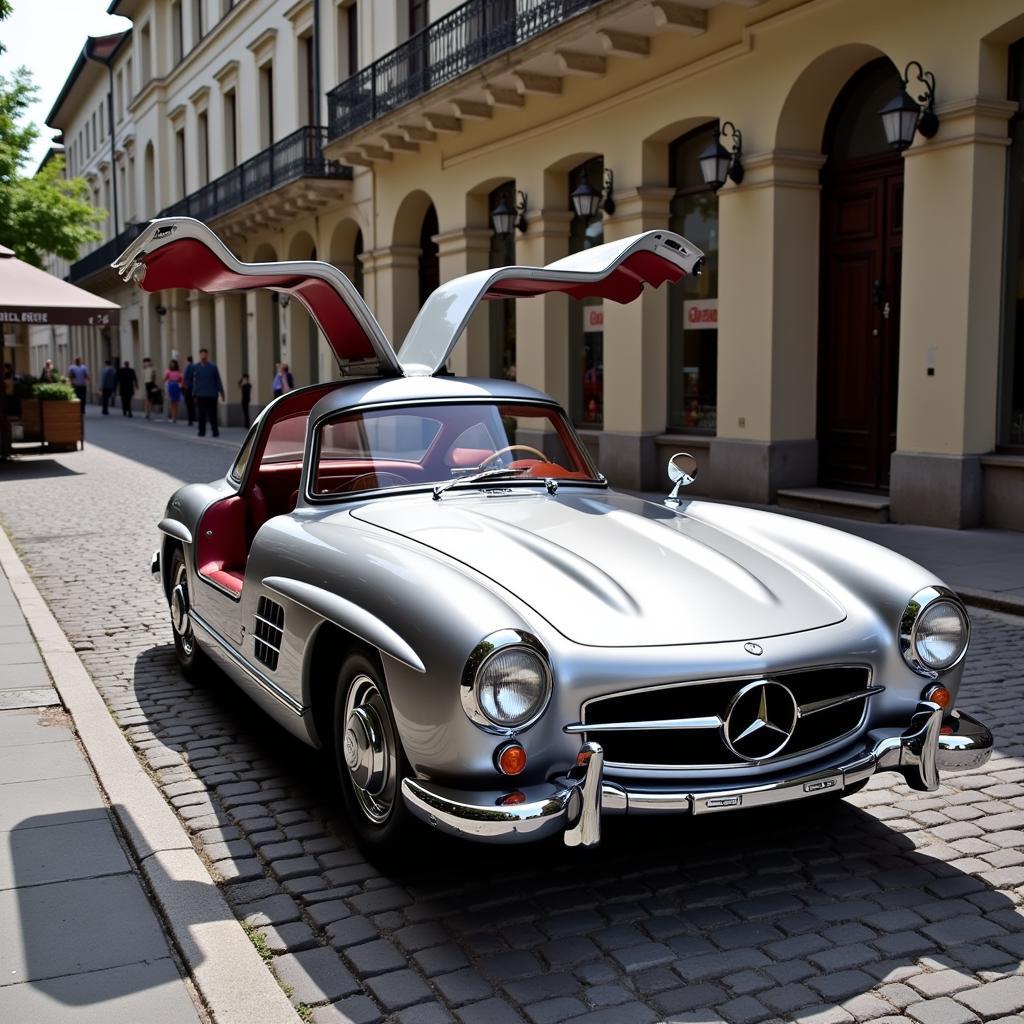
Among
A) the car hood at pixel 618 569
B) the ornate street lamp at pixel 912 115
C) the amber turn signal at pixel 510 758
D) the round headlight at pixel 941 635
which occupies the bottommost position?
the amber turn signal at pixel 510 758

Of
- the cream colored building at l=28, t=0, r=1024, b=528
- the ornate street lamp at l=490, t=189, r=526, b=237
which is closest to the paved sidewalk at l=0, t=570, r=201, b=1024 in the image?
the cream colored building at l=28, t=0, r=1024, b=528

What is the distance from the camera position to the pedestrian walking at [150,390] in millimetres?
36094

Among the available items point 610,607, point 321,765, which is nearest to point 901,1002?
point 610,607

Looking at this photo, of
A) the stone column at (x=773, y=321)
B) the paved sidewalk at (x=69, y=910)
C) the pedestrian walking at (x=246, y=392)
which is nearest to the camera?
the paved sidewalk at (x=69, y=910)

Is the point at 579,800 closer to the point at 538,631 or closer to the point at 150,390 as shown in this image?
the point at 538,631

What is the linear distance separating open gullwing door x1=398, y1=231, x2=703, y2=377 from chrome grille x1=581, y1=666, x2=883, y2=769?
2.45 metres

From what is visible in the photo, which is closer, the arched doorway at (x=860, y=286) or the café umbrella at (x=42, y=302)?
the arched doorway at (x=860, y=286)

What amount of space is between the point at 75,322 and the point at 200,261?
14.9 metres

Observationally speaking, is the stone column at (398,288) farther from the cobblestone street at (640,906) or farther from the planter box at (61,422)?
the cobblestone street at (640,906)

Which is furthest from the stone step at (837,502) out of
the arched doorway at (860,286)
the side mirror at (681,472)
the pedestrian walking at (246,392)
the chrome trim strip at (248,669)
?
the pedestrian walking at (246,392)

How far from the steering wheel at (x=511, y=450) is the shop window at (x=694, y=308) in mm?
9693

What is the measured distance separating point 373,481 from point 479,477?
16.6 inches

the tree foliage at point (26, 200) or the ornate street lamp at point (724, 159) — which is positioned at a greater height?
the tree foliage at point (26, 200)

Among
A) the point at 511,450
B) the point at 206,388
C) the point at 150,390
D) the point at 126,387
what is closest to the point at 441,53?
the point at 206,388
